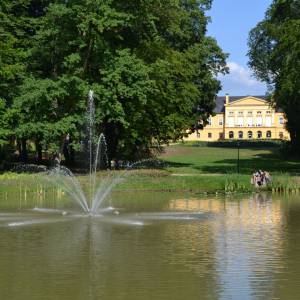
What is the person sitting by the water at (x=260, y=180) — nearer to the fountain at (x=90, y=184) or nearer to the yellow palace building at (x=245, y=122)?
the fountain at (x=90, y=184)

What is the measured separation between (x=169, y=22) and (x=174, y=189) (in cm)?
1715

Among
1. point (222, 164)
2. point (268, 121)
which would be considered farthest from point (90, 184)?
point (268, 121)

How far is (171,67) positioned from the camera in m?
48.7

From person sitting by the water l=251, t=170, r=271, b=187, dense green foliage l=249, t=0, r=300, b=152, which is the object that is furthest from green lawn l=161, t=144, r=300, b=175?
person sitting by the water l=251, t=170, r=271, b=187

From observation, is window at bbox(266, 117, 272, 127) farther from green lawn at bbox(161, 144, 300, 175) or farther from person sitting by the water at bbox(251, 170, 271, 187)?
person sitting by the water at bbox(251, 170, 271, 187)

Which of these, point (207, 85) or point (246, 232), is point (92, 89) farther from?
point (207, 85)

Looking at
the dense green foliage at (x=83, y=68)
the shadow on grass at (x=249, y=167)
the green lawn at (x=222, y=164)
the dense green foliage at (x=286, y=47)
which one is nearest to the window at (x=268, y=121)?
the green lawn at (x=222, y=164)

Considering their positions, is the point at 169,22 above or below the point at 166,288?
above

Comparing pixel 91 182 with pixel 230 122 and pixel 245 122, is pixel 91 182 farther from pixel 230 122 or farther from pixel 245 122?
pixel 230 122

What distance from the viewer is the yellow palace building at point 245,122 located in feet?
479

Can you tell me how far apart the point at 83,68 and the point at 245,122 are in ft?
362

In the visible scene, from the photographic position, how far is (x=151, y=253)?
14781 mm

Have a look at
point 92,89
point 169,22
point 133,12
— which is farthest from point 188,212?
point 169,22

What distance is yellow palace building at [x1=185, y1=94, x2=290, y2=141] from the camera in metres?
146
